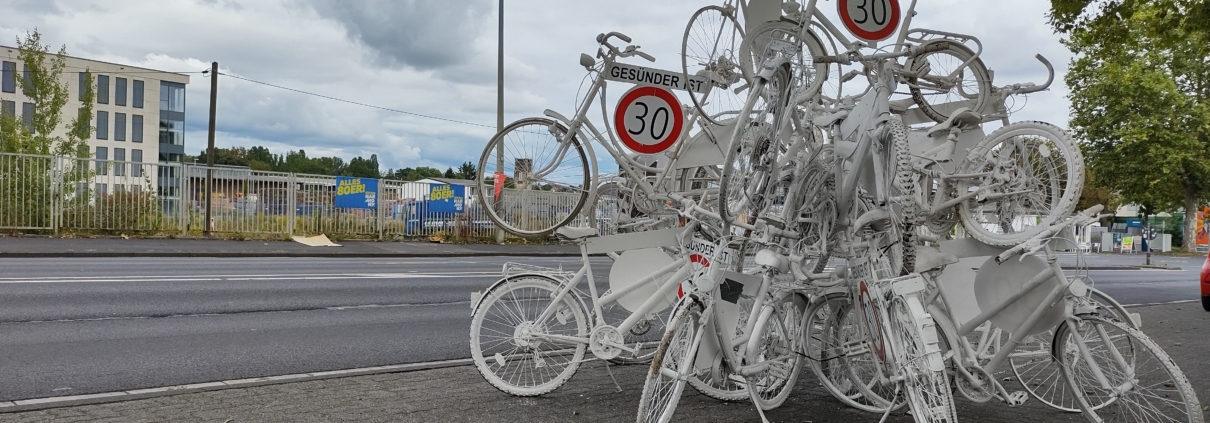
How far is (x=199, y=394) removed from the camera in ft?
17.1

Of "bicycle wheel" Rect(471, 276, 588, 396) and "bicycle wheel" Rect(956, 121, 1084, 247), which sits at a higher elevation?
"bicycle wheel" Rect(956, 121, 1084, 247)

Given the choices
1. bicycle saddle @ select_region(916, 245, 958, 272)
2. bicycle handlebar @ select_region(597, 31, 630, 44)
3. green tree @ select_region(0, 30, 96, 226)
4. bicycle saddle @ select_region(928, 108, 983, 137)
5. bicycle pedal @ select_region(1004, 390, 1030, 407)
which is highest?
green tree @ select_region(0, 30, 96, 226)

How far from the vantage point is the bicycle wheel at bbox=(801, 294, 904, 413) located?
4766mm

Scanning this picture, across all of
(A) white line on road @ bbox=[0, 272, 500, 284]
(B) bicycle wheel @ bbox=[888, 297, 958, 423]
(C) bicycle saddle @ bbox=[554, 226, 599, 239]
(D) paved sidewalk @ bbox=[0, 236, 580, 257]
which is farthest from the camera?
(D) paved sidewalk @ bbox=[0, 236, 580, 257]

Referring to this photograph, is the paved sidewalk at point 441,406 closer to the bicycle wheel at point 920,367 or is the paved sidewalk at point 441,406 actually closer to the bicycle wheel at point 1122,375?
the bicycle wheel at point 1122,375

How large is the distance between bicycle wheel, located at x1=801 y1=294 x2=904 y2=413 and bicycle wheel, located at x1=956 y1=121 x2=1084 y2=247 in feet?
3.28

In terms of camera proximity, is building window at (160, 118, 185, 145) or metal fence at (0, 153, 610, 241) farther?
building window at (160, 118, 185, 145)

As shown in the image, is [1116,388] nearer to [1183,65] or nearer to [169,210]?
[169,210]

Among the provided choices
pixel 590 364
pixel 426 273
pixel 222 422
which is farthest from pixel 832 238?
pixel 426 273

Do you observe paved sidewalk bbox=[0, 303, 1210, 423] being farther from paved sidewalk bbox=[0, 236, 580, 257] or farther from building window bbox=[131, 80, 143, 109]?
building window bbox=[131, 80, 143, 109]

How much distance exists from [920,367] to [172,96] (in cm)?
7181

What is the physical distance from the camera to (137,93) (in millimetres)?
64188

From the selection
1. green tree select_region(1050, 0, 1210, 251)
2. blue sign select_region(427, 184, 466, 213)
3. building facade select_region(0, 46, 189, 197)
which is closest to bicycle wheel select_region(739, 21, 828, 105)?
blue sign select_region(427, 184, 466, 213)

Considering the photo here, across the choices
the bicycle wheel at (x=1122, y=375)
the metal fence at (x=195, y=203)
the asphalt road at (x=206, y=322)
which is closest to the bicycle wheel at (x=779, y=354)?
the bicycle wheel at (x=1122, y=375)
